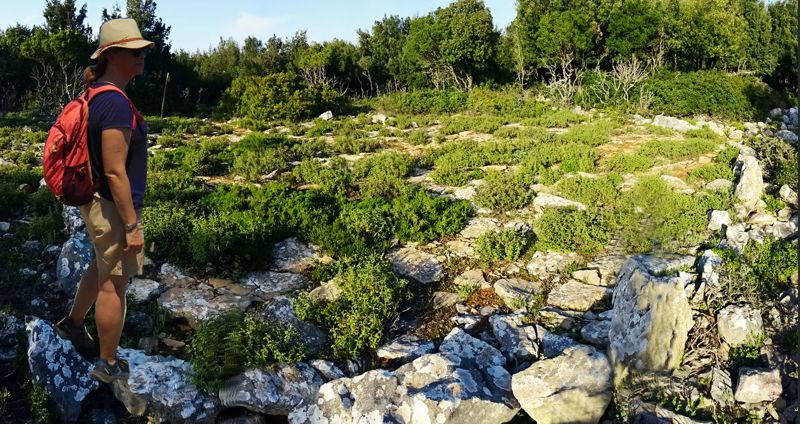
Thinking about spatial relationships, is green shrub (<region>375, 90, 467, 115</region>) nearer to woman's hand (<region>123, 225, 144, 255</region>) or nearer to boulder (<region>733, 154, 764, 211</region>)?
boulder (<region>733, 154, 764, 211</region>)

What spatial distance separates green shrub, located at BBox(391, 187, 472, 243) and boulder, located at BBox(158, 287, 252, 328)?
236 cm

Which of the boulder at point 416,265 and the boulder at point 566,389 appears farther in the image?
the boulder at point 416,265

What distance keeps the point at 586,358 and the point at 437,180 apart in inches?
232

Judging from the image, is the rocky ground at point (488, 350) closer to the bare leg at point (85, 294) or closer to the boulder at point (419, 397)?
the boulder at point (419, 397)

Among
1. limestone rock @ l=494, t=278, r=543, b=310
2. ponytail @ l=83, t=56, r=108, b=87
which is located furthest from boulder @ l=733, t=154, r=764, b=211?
ponytail @ l=83, t=56, r=108, b=87

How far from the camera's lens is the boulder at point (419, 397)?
405 cm

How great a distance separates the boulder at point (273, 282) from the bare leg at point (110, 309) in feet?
7.14

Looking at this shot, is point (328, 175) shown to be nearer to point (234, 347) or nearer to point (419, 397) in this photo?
point (234, 347)

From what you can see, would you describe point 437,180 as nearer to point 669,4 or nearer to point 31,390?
point 31,390

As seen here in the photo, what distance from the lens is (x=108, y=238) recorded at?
12.4 ft

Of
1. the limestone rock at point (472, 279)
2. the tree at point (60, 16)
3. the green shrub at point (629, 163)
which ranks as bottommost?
the limestone rock at point (472, 279)

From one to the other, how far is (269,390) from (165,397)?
0.81 metres

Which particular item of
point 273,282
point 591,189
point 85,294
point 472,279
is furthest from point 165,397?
point 591,189

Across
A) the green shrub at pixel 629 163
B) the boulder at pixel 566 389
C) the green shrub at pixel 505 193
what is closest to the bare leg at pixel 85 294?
the boulder at pixel 566 389
